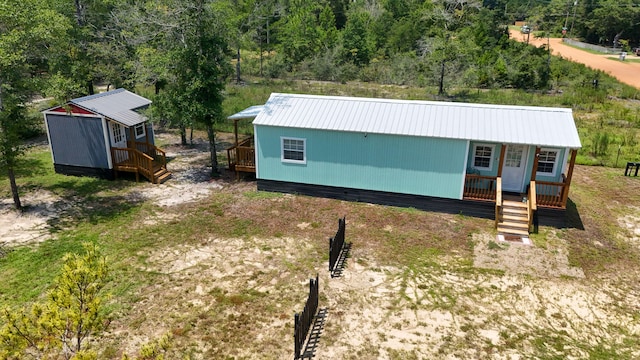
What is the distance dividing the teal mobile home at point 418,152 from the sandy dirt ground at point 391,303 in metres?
2.27

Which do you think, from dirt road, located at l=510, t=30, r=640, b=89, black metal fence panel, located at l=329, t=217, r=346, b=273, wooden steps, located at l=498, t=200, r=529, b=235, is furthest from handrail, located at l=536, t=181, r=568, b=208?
dirt road, located at l=510, t=30, r=640, b=89

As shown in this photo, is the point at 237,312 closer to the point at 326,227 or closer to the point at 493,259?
the point at 326,227

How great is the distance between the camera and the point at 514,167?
15547 millimetres

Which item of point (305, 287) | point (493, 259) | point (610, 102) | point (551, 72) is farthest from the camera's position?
point (551, 72)

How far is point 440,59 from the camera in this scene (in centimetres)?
3131

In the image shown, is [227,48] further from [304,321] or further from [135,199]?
[304,321]

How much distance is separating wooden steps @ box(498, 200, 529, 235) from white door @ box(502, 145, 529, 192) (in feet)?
2.64

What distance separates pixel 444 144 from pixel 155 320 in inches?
410

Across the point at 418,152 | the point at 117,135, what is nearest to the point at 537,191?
the point at 418,152

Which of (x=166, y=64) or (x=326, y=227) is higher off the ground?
(x=166, y=64)

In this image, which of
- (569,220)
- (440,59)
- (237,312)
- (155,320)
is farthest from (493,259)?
(440,59)

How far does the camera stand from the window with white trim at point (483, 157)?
613 inches

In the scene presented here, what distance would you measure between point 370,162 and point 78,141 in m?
11.8

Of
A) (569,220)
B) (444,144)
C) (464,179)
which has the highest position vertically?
(444,144)
